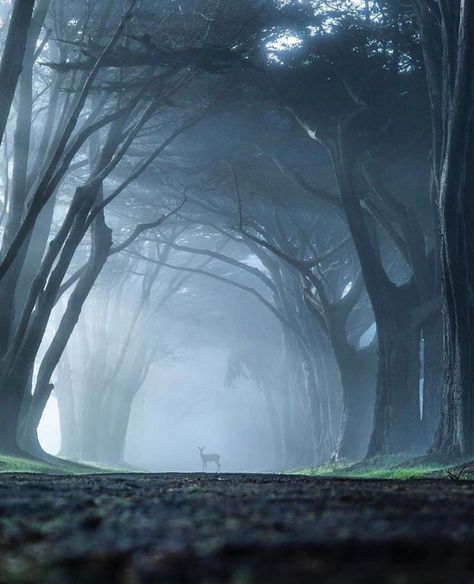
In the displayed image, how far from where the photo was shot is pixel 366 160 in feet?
53.1

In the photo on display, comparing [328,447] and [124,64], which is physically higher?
[124,64]

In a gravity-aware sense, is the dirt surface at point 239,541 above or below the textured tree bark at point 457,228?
below

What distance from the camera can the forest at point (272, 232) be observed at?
84.0 inches

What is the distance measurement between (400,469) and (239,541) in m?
9.49

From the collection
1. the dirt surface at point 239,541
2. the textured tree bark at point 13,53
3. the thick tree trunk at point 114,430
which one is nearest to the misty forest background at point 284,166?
the textured tree bark at point 13,53

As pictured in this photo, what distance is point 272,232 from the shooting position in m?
20.6

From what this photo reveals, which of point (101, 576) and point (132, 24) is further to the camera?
point (132, 24)

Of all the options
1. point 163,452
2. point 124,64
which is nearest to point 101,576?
point 124,64

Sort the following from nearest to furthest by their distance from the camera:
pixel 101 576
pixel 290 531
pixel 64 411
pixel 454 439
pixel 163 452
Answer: pixel 101 576, pixel 290 531, pixel 454 439, pixel 64 411, pixel 163 452

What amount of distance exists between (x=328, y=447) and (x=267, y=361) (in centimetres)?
1474

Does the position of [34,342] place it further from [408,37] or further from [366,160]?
[408,37]

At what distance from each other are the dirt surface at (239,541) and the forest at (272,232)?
0.4 inches

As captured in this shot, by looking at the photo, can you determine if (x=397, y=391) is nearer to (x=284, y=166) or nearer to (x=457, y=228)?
(x=457, y=228)

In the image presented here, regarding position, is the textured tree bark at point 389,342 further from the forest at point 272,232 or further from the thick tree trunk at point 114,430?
the thick tree trunk at point 114,430
